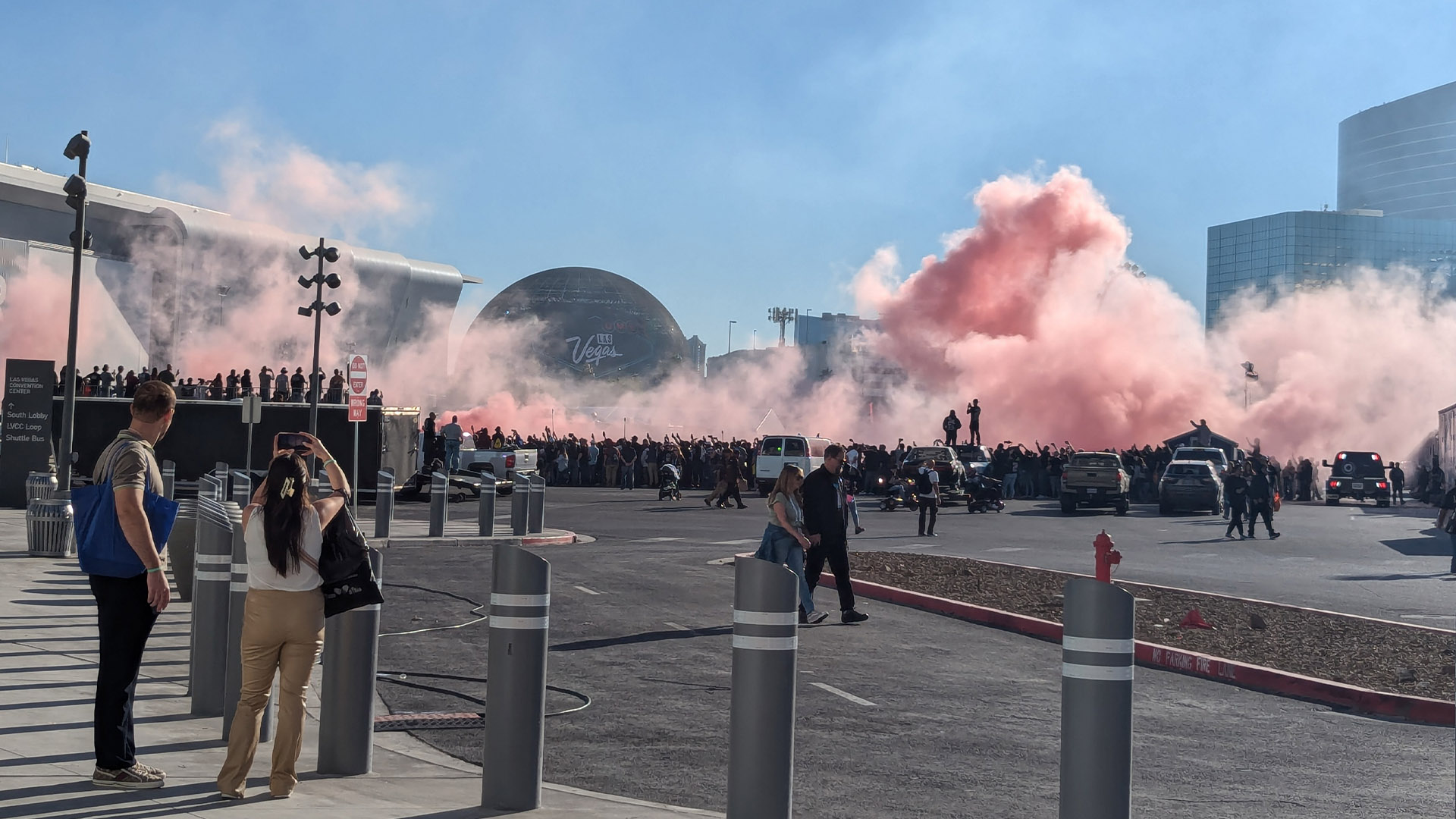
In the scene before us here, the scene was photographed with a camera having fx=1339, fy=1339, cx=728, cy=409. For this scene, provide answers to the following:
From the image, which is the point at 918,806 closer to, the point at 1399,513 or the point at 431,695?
the point at 431,695

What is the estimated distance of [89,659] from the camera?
9375mm

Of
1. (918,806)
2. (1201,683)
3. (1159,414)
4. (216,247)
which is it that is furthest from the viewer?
(1159,414)

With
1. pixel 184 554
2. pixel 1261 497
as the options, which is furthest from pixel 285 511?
pixel 1261 497

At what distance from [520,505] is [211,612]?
47.7ft

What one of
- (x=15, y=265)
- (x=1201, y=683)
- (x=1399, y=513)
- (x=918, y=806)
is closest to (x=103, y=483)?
(x=918, y=806)

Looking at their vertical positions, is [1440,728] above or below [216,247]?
below

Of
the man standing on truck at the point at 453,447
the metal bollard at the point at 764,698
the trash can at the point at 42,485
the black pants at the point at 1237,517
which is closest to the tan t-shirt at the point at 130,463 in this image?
the metal bollard at the point at 764,698

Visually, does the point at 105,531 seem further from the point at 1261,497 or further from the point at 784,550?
the point at 1261,497

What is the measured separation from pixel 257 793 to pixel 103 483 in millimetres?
1550

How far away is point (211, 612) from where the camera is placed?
7512mm

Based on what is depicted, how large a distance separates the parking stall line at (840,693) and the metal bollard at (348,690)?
12.1 ft

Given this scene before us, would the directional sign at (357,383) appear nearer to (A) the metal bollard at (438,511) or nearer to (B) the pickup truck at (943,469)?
(A) the metal bollard at (438,511)

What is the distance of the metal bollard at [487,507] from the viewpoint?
22391 millimetres

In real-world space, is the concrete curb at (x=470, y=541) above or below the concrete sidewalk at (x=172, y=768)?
above
